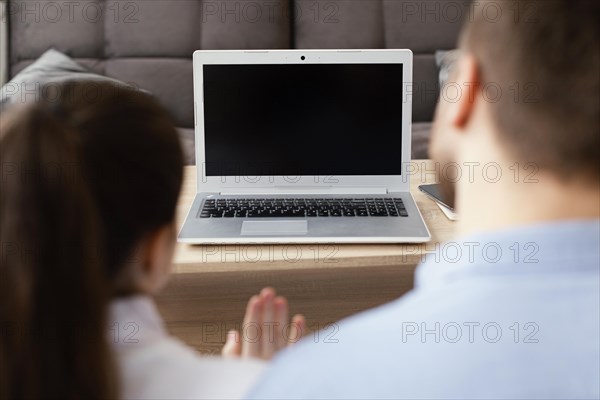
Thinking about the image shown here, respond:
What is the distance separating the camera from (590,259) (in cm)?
53

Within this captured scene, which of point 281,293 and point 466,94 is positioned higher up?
point 466,94

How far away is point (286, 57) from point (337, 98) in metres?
0.14

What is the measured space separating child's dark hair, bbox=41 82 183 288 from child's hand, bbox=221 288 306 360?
230 mm

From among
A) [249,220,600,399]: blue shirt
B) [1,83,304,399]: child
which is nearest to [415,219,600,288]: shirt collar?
[249,220,600,399]: blue shirt

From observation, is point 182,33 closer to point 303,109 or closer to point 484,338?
point 303,109

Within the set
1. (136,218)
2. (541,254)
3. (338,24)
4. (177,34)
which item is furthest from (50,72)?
(541,254)

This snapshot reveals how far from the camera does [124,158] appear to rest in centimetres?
68

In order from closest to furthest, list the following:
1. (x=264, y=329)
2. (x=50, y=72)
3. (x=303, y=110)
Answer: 1. (x=264, y=329)
2. (x=303, y=110)
3. (x=50, y=72)

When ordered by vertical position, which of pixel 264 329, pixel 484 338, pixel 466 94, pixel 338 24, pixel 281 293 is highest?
pixel 338 24

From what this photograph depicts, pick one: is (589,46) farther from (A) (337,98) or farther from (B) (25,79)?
(B) (25,79)

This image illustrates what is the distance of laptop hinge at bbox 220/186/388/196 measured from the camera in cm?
155

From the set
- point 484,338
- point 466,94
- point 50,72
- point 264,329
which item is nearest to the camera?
point 484,338

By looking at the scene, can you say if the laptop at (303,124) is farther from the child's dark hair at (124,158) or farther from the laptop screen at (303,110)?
the child's dark hair at (124,158)

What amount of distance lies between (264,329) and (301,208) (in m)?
0.50
